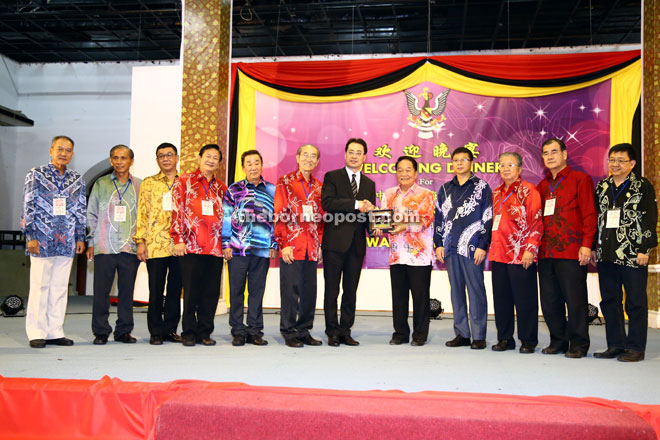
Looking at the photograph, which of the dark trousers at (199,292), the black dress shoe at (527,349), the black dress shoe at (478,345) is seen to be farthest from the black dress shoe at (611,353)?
the dark trousers at (199,292)

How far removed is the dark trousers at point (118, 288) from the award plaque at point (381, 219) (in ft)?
5.73

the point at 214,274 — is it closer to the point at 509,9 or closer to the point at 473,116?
the point at 473,116

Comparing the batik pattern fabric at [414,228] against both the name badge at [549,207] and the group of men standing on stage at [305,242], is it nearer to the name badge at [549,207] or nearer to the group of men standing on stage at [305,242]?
the group of men standing on stage at [305,242]

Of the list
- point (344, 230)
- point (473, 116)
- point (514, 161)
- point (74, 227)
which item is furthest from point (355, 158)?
point (473, 116)

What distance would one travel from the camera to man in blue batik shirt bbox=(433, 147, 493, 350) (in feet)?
12.3

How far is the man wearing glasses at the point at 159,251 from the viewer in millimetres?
3781

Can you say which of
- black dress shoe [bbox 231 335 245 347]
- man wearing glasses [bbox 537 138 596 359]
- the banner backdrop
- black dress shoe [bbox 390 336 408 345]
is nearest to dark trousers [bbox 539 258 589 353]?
man wearing glasses [bbox 537 138 596 359]

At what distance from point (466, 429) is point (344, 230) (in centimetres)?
225

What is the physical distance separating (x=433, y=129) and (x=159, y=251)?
3680 mm

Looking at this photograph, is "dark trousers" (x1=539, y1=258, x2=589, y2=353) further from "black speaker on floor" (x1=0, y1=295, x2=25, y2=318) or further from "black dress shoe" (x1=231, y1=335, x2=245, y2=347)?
"black speaker on floor" (x1=0, y1=295, x2=25, y2=318)

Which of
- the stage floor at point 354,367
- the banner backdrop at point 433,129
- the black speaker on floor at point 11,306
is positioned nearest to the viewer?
the stage floor at point 354,367

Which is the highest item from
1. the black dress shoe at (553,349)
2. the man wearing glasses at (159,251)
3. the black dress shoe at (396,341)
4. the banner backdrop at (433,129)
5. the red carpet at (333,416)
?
the banner backdrop at (433,129)

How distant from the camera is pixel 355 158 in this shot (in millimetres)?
3725

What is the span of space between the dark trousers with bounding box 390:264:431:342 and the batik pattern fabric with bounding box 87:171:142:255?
191 centimetres
